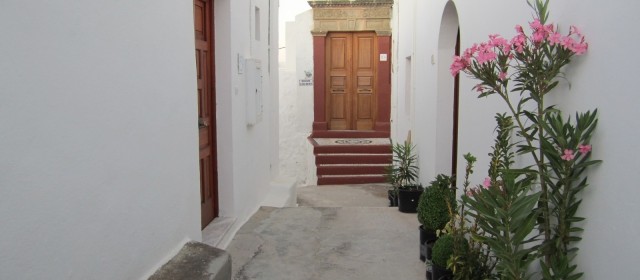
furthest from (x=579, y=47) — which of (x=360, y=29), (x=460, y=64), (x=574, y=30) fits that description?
(x=360, y=29)

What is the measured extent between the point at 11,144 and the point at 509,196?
76.8 inches

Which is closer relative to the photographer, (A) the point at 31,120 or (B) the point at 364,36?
(A) the point at 31,120

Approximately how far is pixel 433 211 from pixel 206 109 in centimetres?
218

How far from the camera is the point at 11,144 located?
2023 mm

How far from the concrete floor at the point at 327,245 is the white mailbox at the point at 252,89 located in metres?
1.05

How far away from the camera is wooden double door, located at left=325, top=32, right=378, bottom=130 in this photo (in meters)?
12.8

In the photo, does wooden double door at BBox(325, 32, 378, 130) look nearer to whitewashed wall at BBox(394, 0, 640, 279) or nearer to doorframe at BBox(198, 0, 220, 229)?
doorframe at BBox(198, 0, 220, 229)

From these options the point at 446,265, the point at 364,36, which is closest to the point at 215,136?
the point at 446,265

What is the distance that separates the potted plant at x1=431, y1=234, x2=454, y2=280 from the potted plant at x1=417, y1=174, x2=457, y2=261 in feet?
1.75

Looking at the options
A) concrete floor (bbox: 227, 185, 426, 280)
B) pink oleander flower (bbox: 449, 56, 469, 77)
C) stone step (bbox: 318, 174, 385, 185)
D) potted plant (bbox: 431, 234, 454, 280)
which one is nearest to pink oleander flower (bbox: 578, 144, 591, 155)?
pink oleander flower (bbox: 449, 56, 469, 77)

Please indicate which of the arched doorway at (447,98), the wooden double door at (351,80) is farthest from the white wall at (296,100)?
the arched doorway at (447,98)

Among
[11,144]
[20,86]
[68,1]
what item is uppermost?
[68,1]

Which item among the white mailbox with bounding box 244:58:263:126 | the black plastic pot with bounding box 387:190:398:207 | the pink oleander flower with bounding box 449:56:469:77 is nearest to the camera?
the pink oleander flower with bounding box 449:56:469:77

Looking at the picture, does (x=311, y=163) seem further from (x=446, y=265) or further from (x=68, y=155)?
(x=68, y=155)
